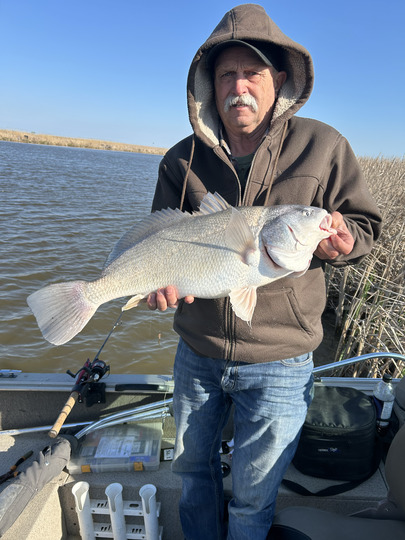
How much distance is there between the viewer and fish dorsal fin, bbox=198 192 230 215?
7.13 feet

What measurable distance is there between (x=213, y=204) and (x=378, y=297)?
4468 mm

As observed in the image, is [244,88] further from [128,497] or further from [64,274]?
[64,274]

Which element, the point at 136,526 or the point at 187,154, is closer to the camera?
the point at 187,154

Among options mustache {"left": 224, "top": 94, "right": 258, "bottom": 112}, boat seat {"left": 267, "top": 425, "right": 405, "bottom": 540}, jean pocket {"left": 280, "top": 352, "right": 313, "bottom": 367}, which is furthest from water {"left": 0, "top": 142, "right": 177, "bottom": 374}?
mustache {"left": 224, "top": 94, "right": 258, "bottom": 112}

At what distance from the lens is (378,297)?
574 cm

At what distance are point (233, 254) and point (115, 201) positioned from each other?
1795 cm

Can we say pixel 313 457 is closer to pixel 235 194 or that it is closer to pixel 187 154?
pixel 235 194

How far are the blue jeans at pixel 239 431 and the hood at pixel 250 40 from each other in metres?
1.37

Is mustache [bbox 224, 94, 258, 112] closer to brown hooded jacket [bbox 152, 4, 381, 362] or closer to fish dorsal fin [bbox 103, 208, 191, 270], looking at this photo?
brown hooded jacket [bbox 152, 4, 381, 362]

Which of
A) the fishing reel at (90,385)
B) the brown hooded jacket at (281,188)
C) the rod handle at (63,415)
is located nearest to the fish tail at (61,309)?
the brown hooded jacket at (281,188)

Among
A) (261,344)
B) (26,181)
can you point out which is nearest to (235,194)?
(261,344)

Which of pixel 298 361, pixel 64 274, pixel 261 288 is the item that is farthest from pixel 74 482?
pixel 64 274

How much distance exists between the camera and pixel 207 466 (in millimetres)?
2428

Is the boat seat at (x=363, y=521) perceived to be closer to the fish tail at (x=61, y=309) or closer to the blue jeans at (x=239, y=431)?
the blue jeans at (x=239, y=431)
